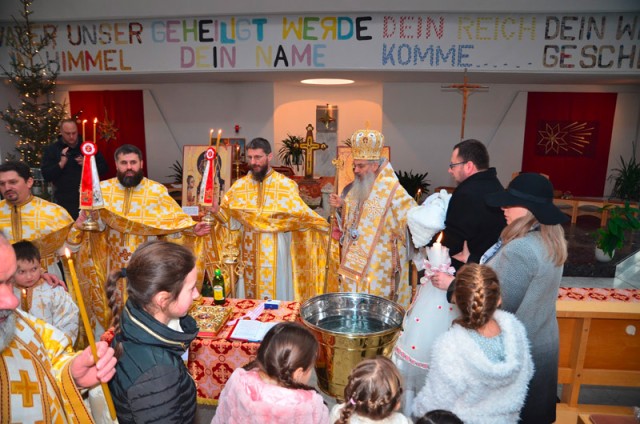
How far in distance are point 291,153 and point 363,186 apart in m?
7.40

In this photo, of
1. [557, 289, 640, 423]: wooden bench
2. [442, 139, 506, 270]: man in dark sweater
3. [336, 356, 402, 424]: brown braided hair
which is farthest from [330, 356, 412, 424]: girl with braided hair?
[557, 289, 640, 423]: wooden bench

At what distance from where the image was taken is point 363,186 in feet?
13.3

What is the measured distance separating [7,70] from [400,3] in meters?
7.37

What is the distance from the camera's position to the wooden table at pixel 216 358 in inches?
108

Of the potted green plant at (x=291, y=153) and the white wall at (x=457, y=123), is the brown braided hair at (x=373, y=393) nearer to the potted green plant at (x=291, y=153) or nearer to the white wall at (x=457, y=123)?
the potted green plant at (x=291, y=153)

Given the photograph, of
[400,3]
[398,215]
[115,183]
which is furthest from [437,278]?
[400,3]

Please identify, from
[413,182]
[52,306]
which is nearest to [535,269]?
[52,306]

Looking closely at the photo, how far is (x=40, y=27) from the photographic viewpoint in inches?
333

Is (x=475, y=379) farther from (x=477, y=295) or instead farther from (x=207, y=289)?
(x=207, y=289)

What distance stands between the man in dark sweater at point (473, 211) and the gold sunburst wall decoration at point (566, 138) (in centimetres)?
885

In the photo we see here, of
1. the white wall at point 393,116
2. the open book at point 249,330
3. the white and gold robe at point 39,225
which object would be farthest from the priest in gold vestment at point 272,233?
the white wall at point 393,116

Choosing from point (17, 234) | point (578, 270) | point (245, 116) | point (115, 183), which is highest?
point (245, 116)

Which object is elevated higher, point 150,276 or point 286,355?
point 150,276

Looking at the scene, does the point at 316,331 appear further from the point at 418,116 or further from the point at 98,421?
the point at 418,116
